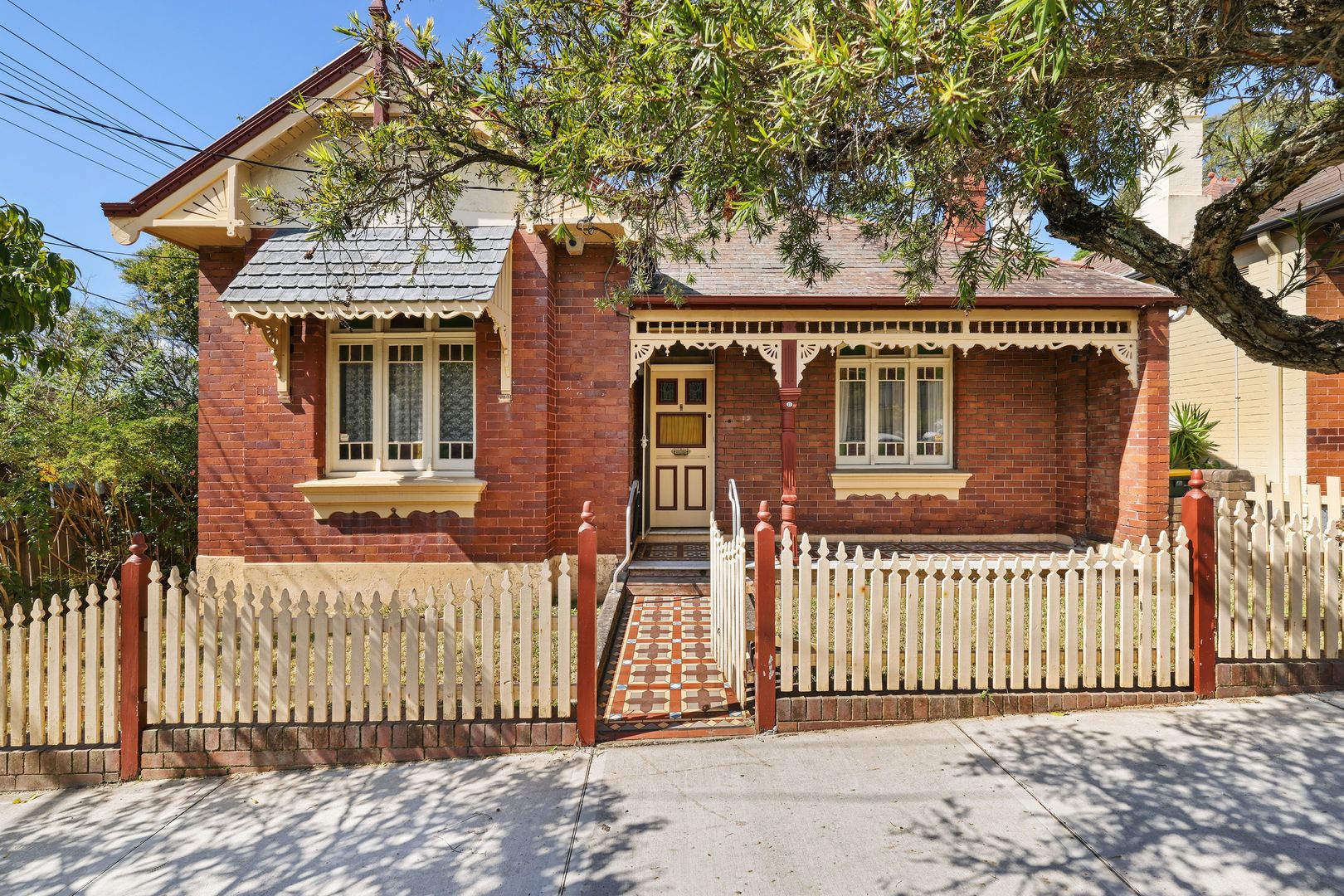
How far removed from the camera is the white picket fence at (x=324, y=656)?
4031mm

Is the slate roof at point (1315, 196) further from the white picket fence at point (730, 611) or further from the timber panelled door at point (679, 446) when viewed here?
the white picket fence at point (730, 611)

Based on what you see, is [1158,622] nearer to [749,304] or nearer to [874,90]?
[874,90]

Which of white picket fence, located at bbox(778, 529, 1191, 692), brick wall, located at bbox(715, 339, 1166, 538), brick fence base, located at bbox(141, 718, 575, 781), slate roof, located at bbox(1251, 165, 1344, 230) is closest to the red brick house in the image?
brick wall, located at bbox(715, 339, 1166, 538)

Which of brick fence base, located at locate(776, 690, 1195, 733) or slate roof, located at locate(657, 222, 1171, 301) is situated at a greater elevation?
slate roof, located at locate(657, 222, 1171, 301)

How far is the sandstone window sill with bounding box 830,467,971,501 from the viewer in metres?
9.46

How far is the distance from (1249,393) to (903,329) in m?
5.88

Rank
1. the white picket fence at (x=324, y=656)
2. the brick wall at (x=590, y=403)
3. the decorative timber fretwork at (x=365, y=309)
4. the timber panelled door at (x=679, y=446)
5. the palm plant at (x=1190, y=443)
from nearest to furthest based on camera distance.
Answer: the white picket fence at (x=324, y=656) < the decorative timber fretwork at (x=365, y=309) < the brick wall at (x=590, y=403) < the palm plant at (x=1190, y=443) < the timber panelled door at (x=679, y=446)

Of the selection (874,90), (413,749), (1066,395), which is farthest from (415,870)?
(1066,395)

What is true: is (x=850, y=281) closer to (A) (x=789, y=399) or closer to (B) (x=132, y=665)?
(A) (x=789, y=399)

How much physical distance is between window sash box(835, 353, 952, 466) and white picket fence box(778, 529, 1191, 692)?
531 centimetres

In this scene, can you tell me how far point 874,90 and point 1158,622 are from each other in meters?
3.91

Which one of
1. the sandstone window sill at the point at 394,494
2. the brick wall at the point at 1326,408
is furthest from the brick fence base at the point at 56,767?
the brick wall at the point at 1326,408

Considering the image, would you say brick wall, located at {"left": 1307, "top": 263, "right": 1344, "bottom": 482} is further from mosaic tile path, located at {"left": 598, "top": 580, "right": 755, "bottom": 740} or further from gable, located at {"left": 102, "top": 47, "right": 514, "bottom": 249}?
gable, located at {"left": 102, "top": 47, "right": 514, "bottom": 249}

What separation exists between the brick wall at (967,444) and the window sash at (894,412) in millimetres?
181
